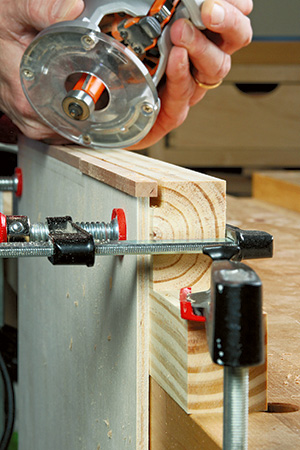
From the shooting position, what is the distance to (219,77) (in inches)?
36.9

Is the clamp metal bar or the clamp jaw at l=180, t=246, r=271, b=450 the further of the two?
the clamp metal bar

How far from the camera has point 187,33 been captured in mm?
799

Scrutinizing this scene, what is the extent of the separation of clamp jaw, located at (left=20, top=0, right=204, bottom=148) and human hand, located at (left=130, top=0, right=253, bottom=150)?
0.02 metres

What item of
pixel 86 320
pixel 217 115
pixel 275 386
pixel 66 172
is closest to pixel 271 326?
pixel 275 386

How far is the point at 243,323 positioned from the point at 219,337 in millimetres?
15

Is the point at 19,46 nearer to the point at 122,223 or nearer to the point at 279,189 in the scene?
the point at 122,223

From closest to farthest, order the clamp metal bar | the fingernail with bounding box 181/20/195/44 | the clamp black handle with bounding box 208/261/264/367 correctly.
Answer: the clamp black handle with bounding box 208/261/264/367, the clamp metal bar, the fingernail with bounding box 181/20/195/44

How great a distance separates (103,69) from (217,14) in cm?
17

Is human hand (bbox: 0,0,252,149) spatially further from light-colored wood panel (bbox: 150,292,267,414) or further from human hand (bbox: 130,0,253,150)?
light-colored wood panel (bbox: 150,292,267,414)

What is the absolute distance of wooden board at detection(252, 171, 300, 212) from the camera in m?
1.25

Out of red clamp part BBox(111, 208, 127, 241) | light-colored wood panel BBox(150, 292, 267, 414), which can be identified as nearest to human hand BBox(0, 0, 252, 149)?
red clamp part BBox(111, 208, 127, 241)

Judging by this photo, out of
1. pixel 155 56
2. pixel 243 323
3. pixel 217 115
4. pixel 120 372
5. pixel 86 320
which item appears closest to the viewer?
pixel 243 323

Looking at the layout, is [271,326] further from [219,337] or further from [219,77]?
[219,77]

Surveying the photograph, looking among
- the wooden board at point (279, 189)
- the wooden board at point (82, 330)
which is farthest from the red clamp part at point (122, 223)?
the wooden board at point (279, 189)
